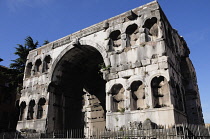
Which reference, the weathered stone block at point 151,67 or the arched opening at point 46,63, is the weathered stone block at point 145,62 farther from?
the arched opening at point 46,63

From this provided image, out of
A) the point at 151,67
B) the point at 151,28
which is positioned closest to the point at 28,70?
the point at 151,28

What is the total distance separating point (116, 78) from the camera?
10.8m

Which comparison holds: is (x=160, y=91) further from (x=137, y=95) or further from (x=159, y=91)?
(x=137, y=95)

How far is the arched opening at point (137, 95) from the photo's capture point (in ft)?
32.6

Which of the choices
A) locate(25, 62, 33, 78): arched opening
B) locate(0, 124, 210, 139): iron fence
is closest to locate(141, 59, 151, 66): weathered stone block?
locate(0, 124, 210, 139): iron fence

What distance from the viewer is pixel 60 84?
1465 centimetres

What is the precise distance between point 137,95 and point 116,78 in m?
1.48

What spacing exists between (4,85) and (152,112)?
2107cm

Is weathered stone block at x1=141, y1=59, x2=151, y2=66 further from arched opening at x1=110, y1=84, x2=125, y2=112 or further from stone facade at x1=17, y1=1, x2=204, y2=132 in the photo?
arched opening at x1=110, y1=84, x2=125, y2=112

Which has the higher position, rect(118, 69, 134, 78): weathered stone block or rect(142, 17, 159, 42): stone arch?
rect(142, 17, 159, 42): stone arch

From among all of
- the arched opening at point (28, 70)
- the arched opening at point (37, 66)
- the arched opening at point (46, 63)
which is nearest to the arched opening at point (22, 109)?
the arched opening at point (28, 70)

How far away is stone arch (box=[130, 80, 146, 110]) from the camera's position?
9.92 meters

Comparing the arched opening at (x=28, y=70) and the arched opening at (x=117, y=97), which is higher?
the arched opening at (x=28, y=70)

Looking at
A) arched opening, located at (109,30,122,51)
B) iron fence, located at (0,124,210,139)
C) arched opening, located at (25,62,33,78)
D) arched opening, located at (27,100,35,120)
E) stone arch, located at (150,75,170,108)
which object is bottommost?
iron fence, located at (0,124,210,139)
